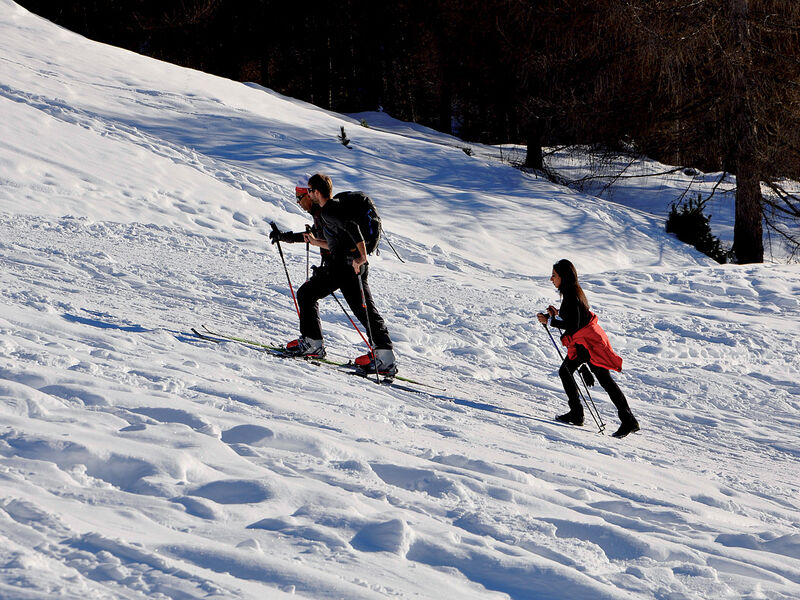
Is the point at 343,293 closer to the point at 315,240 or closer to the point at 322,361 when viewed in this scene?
the point at 315,240

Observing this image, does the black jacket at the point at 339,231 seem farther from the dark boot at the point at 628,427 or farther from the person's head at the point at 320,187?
the dark boot at the point at 628,427

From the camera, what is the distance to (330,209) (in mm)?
6867

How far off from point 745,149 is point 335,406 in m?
14.2

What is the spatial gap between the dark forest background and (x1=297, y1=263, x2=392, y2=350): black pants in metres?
12.1

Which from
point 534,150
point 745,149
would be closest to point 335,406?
point 745,149

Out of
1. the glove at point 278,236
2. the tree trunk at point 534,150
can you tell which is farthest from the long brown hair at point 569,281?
the tree trunk at point 534,150

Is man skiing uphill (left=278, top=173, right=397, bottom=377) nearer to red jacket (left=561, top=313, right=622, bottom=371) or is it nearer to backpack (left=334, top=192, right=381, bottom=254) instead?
backpack (left=334, top=192, right=381, bottom=254)

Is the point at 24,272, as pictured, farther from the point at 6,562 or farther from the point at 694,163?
the point at 694,163

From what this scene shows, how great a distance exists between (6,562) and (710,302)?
12.6m

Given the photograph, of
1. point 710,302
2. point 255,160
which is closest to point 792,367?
point 710,302

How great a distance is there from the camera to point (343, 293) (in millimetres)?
7219

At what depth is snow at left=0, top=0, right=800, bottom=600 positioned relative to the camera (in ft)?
10.7

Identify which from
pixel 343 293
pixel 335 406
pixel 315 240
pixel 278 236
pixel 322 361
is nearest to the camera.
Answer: pixel 335 406

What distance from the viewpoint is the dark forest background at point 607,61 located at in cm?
1698
